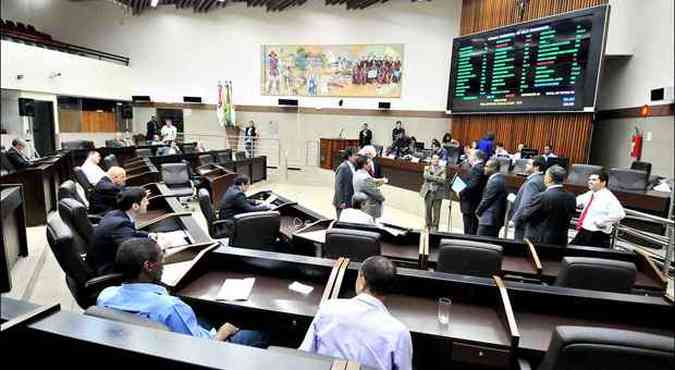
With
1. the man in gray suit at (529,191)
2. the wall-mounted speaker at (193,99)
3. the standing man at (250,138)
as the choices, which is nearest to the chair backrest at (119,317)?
the man in gray suit at (529,191)

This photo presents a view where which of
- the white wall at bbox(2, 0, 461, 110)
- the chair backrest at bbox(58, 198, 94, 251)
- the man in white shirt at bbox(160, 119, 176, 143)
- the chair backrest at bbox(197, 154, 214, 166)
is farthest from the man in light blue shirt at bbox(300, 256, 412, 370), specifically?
the man in white shirt at bbox(160, 119, 176, 143)

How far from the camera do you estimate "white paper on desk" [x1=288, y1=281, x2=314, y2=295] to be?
86.8 inches

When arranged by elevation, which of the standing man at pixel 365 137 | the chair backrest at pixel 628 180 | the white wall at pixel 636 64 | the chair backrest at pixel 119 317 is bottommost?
the chair backrest at pixel 119 317

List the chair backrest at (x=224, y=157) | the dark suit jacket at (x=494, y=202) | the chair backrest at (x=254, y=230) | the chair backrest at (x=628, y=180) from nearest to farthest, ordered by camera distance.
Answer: the chair backrest at (x=254, y=230)
the dark suit jacket at (x=494, y=202)
the chair backrest at (x=628, y=180)
the chair backrest at (x=224, y=157)

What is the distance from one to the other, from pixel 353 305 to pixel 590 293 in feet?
4.25

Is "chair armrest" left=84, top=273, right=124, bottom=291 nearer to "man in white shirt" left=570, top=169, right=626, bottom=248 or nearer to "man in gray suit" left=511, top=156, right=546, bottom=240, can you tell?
"man in gray suit" left=511, top=156, right=546, bottom=240

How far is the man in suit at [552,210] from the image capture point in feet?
12.0

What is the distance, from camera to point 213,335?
74.2 inches

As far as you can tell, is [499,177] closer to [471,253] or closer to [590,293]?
[471,253]

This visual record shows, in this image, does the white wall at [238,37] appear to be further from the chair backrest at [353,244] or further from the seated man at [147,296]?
the seated man at [147,296]

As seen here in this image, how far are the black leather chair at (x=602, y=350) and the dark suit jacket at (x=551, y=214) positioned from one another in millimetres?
2539

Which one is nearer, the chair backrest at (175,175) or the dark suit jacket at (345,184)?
the dark suit jacket at (345,184)

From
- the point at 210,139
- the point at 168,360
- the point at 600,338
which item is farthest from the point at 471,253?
the point at 210,139

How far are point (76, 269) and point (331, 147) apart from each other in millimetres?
10631
